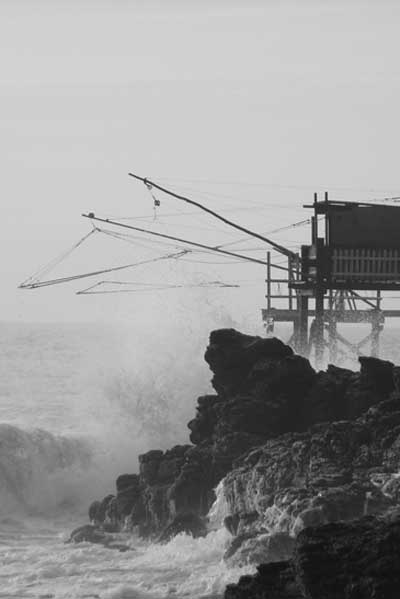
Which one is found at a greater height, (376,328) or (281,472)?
(376,328)

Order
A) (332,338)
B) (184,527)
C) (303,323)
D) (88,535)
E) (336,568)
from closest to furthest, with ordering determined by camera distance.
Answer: (336,568) → (184,527) → (88,535) → (303,323) → (332,338)

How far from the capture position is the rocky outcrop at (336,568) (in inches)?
821

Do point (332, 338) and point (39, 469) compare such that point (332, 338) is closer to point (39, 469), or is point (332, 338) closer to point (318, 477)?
point (39, 469)

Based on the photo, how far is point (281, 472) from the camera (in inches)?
1304

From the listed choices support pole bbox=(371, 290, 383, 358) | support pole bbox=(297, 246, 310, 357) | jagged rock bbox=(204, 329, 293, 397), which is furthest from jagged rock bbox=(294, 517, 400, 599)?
support pole bbox=(371, 290, 383, 358)

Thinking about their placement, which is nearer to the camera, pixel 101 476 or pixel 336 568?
pixel 336 568

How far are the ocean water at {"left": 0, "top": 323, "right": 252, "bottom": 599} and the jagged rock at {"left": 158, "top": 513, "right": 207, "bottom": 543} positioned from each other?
311 millimetres

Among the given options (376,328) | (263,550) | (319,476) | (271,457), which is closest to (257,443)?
(271,457)

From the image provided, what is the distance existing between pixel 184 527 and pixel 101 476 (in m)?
12.0

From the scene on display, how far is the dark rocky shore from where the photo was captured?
2197 cm

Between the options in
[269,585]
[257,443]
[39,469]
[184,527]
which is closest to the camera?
[269,585]

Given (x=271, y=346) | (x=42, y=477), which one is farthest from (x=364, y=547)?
(x=42, y=477)

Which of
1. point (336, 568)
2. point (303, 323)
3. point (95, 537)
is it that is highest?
point (303, 323)

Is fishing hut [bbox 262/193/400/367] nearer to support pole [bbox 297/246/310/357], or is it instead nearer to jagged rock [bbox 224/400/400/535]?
support pole [bbox 297/246/310/357]
